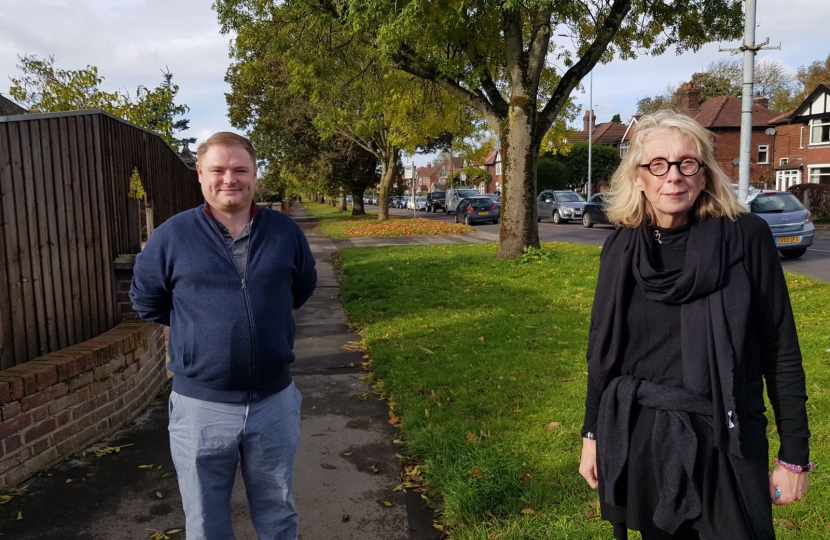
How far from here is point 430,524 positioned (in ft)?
10.4

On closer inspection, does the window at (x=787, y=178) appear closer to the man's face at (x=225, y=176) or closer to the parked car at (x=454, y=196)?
the parked car at (x=454, y=196)

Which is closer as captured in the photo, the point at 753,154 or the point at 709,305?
the point at 709,305

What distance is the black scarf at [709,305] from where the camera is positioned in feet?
5.78

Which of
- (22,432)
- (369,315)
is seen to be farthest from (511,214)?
(22,432)

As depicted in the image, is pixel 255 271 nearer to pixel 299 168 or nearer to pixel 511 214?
pixel 511 214

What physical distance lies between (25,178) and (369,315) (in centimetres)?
468

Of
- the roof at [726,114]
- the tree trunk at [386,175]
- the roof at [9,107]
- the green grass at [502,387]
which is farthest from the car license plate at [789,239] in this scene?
the roof at [726,114]

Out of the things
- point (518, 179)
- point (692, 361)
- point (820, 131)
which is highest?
point (820, 131)

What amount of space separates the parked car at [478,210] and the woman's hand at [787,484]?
1075 inches

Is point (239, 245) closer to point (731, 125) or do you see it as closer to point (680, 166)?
point (680, 166)

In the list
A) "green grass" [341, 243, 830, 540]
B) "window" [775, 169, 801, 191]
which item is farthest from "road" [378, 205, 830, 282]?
"window" [775, 169, 801, 191]

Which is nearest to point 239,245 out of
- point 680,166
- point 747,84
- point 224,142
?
point 224,142

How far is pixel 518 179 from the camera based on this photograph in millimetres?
12258

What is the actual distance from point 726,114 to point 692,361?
5326 cm
